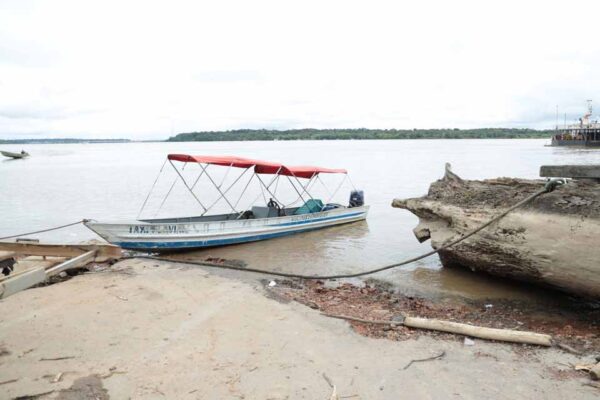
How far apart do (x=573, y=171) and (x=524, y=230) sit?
3.96 ft

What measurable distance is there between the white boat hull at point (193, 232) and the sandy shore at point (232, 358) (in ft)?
14.6

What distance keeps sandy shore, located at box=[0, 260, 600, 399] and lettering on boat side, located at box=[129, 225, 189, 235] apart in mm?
4582

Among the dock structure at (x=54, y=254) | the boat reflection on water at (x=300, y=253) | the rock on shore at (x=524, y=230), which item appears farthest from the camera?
the boat reflection on water at (x=300, y=253)

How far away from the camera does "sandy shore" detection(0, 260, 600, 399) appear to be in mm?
4727

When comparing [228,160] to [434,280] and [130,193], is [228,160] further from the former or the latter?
[130,193]

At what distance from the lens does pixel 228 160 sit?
560 inches

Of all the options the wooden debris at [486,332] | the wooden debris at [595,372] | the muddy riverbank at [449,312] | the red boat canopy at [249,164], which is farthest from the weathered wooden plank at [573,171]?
the red boat canopy at [249,164]

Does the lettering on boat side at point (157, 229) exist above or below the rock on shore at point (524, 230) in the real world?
below

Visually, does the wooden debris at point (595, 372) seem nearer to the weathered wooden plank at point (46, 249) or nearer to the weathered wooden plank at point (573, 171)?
the weathered wooden plank at point (573, 171)

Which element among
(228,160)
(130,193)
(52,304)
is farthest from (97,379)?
(130,193)

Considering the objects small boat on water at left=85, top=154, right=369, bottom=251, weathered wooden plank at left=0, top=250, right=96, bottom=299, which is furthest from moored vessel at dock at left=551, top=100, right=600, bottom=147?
weathered wooden plank at left=0, top=250, right=96, bottom=299

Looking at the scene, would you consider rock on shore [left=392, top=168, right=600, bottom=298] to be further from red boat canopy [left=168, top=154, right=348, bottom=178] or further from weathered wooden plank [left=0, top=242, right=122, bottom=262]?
weathered wooden plank [left=0, top=242, right=122, bottom=262]

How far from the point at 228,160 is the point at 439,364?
10156mm

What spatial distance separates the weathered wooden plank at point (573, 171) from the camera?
724 cm
